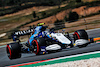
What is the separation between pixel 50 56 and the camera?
7375 mm

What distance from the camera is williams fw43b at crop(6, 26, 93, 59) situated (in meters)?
7.25

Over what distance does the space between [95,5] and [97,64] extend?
4378 cm

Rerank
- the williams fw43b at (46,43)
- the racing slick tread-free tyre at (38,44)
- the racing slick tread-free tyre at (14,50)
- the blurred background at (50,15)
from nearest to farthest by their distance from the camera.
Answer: the williams fw43b at (46,43) < the racing slick tread-free tyre at (38,44) < the racing slick tread-free tyre at (14,50) < the blurred background at (50,15)

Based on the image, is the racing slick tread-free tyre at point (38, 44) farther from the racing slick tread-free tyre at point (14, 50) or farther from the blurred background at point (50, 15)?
the blurred background at point (50, 15)

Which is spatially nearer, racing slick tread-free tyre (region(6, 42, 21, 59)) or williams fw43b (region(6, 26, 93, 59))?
williams fw43b (region(6, 26, 93, 59))

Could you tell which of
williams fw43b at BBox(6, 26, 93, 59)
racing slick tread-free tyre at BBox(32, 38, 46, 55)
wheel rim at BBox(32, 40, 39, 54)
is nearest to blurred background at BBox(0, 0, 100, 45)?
williams fw43b at BBox(6, 26, 93, 59)

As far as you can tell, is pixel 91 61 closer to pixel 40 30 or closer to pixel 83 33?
pixel 83 33

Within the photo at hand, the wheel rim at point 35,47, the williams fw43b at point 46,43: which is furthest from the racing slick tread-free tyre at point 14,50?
the wheel rim at point 35,47

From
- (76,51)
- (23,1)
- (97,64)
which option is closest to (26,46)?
(76,51)

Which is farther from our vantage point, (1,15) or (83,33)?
(1,15)

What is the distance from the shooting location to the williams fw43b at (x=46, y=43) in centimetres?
725

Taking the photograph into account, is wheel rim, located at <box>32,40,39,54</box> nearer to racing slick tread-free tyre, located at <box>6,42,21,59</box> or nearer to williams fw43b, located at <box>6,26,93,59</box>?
williams fw43b, located at <box>6,26,93,59</box>

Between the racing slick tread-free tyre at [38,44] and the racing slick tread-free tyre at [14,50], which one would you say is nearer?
the racing slick tread-free tyre at [38,44]

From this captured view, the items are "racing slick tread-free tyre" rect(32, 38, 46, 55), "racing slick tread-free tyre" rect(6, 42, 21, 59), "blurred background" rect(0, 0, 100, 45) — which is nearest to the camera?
"racing slick tread-free tyre" rect(32, 38, 46, 55)
